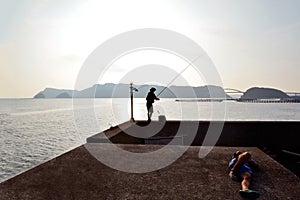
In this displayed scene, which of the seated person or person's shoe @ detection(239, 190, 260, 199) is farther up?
the seated person

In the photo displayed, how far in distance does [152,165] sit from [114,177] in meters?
1.03

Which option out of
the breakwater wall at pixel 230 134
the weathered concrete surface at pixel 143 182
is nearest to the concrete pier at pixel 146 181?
the weathered concrete surface at pixel 143 182

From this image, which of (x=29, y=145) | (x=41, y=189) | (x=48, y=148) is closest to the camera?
(x=41, y=189)

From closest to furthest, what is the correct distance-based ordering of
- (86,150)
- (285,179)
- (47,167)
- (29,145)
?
(285,179), (47,167), (86,150), (29,145)

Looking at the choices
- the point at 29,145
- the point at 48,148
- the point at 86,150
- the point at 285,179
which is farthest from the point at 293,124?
the point at 29,145

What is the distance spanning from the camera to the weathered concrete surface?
4129 millimetres

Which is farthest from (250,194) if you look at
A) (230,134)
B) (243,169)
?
(230,134)

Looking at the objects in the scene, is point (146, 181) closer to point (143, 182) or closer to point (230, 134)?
point (143, 182)

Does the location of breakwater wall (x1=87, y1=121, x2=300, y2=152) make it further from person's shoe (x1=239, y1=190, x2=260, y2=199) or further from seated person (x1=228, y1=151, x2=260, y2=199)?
person's shoe (x1=239, y1=190, x2=260, y2=199)

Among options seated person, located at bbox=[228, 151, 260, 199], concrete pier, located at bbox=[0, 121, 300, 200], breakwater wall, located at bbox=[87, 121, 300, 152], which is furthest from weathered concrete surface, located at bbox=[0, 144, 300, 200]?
breakwater wall, located at bbox=[87, 121, 300, 152]

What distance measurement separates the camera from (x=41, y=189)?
14.3 ft

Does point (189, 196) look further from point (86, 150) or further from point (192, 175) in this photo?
point (86, 150)

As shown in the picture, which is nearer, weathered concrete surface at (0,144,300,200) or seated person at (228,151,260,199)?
weathered concrete surface at (0,144,300,200)

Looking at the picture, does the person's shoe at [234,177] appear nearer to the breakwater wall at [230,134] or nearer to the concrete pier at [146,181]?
the concrete pier at [146,181]
